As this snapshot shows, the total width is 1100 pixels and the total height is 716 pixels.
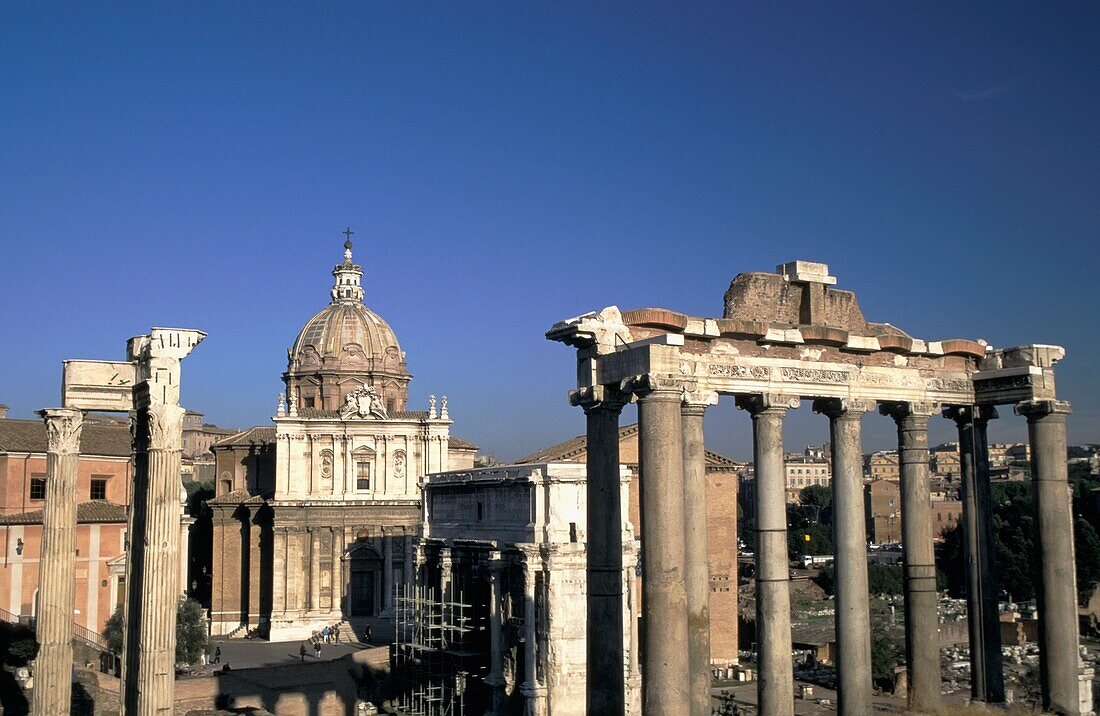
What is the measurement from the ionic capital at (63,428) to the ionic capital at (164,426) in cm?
324

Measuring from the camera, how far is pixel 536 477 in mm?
35125

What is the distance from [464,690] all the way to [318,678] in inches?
198

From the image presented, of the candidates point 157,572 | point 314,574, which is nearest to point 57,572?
point 157,572

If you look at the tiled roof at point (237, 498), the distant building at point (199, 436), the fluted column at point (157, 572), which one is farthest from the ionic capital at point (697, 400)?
the distant building at point (199, 436)

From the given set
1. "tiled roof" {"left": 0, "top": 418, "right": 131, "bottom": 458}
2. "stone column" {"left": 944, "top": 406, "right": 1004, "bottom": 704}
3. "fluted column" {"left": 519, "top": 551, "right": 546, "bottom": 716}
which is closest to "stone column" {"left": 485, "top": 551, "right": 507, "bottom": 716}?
"fluted column" {"left": 519, "top": 551, "right": 546, "bottom": 716}

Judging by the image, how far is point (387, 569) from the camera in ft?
166

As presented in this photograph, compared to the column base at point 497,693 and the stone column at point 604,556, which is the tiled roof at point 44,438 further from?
the stone column at point 604,556

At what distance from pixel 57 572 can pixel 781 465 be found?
13568mm

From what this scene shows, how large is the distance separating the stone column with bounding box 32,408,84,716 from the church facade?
2821 centimetres

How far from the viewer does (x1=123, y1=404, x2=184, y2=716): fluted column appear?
55.6 ft

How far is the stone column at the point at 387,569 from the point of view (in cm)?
5047

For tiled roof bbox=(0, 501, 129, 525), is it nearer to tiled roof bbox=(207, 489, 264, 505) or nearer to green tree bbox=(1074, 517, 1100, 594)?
tiled roof bbox=(207, 489, 264, 505)

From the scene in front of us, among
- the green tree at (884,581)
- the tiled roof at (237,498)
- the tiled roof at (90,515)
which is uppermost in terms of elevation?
the tiled roof at (237,498)

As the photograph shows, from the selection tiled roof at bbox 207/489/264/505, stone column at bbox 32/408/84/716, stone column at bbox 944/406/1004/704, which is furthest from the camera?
tiled roof at bbox 207/489/264/505
